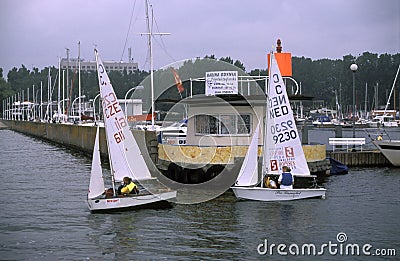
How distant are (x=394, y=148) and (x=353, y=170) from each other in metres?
3.62

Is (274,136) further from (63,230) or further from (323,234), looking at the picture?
(63,230)

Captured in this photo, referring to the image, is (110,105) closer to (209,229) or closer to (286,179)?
(209,229)

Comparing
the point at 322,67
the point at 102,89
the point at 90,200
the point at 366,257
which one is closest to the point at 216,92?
the point at 102,89

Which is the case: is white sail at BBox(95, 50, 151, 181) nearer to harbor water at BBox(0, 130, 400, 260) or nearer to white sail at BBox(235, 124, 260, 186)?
harbor water at BBox(0, 130, 400, 260)

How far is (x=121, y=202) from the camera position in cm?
2394

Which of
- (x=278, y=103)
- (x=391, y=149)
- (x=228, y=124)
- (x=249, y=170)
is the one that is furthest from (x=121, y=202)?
(x=391, y=149)

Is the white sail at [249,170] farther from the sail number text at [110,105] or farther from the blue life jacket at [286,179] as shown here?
the sail number text at [110,105]

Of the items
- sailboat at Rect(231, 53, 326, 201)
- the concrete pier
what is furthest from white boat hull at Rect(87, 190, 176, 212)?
the concrete pier

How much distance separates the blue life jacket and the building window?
6.41 meters

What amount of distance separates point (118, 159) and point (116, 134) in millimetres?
1083

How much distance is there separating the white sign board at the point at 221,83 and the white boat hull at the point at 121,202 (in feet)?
31.3

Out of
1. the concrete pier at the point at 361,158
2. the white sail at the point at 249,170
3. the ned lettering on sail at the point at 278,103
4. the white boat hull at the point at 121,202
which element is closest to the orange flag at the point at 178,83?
the ned lettering on sail at the point at 278,103

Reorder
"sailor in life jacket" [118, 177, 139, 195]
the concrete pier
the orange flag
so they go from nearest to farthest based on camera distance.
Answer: "sailor in life jacket" [118, 177, 139, 195] < the orange flag < the concrete pier

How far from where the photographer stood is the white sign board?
1271 inches
